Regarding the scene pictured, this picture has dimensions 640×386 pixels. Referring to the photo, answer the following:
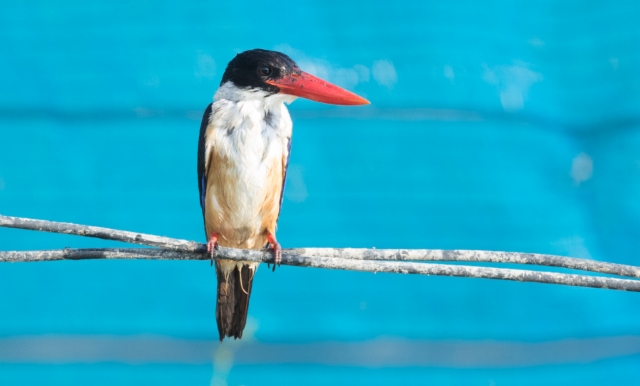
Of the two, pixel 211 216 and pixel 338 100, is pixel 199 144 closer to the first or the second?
pixel 211 216

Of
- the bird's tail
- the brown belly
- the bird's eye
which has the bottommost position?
the bird's tail

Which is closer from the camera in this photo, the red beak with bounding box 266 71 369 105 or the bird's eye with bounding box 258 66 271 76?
the red beak with bounding box 266 71 369 105

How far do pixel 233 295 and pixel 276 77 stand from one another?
2.95 feet

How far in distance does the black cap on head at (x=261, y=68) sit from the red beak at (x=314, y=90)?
22 mm

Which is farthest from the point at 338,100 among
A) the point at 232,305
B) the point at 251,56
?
the point at 232,305

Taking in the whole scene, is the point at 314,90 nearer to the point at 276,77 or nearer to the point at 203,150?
the point at 276,77

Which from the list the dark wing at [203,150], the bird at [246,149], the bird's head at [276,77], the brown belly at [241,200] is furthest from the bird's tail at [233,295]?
the bird's head at [276,77]

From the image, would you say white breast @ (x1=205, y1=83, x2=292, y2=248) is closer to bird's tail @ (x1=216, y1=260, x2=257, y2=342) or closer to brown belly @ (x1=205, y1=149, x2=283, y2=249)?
Answer: brown belly @ (x1=205, y1=149, x2=283, y2=249)

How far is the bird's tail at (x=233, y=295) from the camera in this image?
10.2 feet

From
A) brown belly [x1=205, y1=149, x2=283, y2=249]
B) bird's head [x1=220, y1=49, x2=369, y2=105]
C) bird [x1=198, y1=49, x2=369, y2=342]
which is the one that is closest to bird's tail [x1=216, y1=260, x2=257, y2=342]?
bird [x1=198, y1=49, x2=369, y2=342]

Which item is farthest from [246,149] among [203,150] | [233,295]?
[233,295]

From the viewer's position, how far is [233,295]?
3.19m

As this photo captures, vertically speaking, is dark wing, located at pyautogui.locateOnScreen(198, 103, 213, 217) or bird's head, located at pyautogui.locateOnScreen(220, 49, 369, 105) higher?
bird's head, located at pyautogui.locateOnScreen(220, 49, 369, 105)

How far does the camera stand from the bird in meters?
3.03
